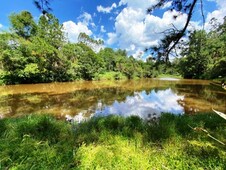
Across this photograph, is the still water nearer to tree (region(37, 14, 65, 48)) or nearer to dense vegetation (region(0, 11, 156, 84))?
dense vegetation (region(0, 11, 156, 84))

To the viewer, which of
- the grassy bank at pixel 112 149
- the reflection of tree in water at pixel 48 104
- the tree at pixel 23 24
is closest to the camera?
the grassy bank at pixel 112 149

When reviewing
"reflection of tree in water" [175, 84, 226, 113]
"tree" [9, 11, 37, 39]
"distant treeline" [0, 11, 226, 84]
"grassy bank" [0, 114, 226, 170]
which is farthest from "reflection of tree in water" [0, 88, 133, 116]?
"tree" [9, 11, 37, 39]

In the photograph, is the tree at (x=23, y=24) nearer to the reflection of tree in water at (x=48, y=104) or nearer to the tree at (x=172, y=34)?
the reflection of tree in water at (x=48, y=104)

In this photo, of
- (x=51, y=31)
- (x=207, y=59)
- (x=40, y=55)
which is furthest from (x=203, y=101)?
(x=207, y=59)

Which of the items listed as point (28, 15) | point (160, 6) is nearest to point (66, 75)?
point (28, 15)

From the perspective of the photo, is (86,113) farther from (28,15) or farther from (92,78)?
(92,78)

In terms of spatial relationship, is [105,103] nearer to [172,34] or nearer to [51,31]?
[172,34]

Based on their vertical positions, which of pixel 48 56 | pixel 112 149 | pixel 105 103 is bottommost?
pixel 105 103

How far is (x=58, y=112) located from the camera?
9.78m

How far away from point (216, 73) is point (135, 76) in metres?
26.5

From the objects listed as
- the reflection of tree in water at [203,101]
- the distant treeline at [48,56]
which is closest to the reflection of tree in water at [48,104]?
the reflection of tree in water at [203,101]

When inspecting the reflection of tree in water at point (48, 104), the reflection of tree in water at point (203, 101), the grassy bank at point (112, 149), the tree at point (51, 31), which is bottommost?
the reflection of tree in water at point (48, 104)

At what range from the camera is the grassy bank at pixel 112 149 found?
121 inches

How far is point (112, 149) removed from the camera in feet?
12.0
